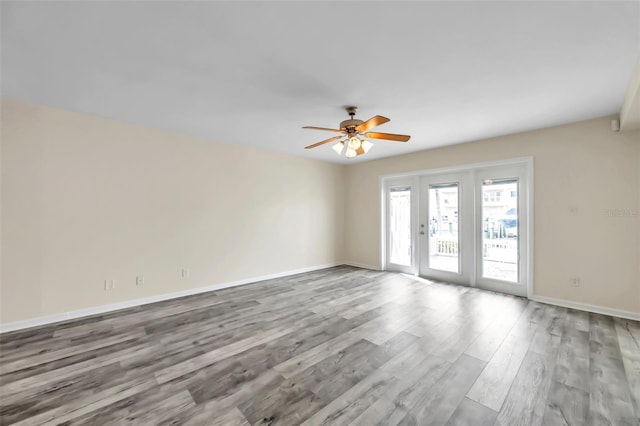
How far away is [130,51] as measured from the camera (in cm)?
206

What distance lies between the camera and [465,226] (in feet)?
15.5

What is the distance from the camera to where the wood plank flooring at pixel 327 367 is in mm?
1732

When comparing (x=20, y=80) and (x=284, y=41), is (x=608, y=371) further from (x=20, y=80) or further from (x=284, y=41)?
(x=20, y=80)

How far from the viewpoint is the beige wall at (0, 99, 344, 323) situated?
3004mm

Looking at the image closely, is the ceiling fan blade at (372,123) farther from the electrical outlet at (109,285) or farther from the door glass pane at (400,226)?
the electrical outlet at (109,285)

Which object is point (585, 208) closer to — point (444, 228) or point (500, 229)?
point (500, 229)

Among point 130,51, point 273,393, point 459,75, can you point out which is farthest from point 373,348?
point 130,51

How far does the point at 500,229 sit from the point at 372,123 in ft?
10.6

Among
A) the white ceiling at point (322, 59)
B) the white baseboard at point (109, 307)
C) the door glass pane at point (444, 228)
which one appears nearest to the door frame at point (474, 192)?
the door glass pane at point (444, 228)

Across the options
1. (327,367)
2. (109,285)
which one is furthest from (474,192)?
(109,285)

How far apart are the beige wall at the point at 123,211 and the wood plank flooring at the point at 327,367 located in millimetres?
562

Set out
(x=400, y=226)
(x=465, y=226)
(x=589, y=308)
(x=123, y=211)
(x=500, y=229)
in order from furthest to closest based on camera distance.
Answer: (x=400, y=226) → (x=465, y=226) → (x=500, y=229) → (x=123, y=211) → (x=589, y=308)

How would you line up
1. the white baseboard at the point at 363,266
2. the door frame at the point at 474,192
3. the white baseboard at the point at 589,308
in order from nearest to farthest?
1. the white baseboard at the point at 589,308
2. the door frame at the point at 474,192
3. the white baseboard at the point at 363,266

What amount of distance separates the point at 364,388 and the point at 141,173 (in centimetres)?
398
